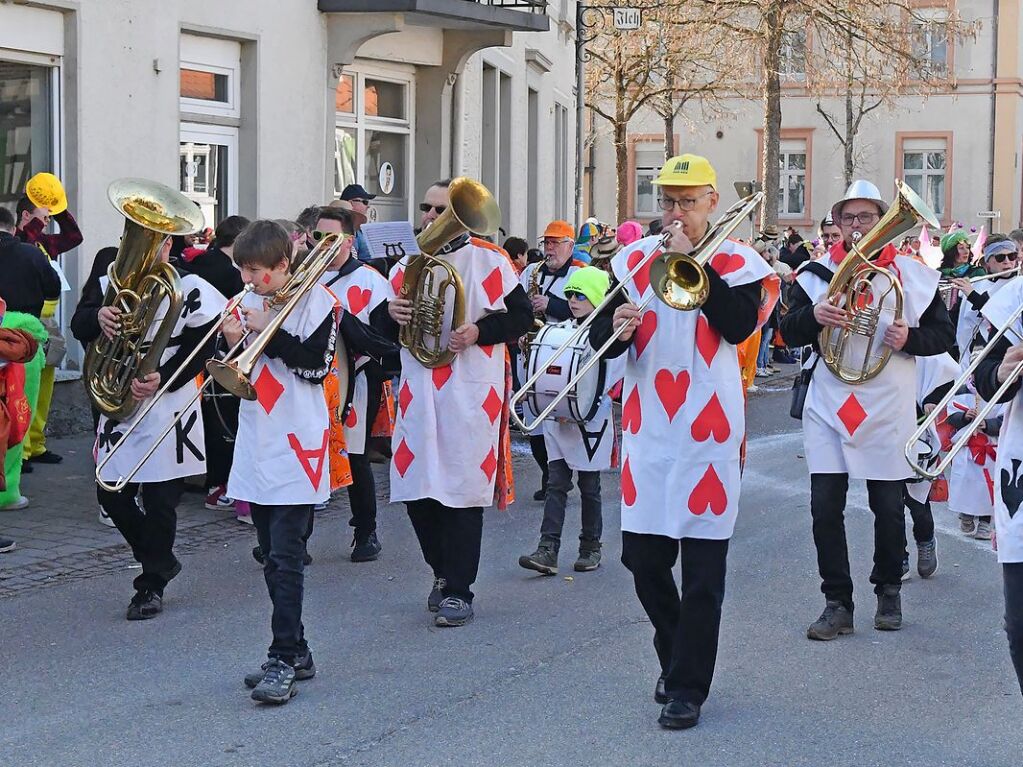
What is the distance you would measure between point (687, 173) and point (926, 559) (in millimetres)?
3441

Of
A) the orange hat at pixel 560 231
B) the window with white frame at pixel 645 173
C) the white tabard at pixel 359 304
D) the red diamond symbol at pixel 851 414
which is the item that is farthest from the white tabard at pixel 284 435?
the window with white frame at pixel 645 173

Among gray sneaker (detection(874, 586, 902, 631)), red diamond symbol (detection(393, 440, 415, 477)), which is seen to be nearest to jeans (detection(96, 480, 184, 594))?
red diamond symbol (detection(393, 440, 415, 477))

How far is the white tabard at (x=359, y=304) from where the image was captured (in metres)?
8.15

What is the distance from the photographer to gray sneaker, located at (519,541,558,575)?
26.8 ft

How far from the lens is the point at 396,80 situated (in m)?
18.4

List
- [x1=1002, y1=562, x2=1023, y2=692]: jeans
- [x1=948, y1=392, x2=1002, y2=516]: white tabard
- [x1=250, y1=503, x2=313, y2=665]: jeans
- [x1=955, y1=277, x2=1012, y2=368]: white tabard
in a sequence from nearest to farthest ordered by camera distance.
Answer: [x1=1002, y1=562, x2=1023, y2=692]: jeans < [x1=250, y1=503, x2=313, y2=665]: jeans < [x1=948, y1=392, x2=1002, y2=516]: white tabard < [x1=955, y1=277, x2=1012, y2=368]: white tabard

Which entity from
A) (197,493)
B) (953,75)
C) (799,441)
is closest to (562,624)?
(197,493)

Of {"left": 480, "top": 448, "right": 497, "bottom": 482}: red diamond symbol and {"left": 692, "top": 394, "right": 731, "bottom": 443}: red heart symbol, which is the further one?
{"left": 480, "top": 448, "right": 497, "bottom": 482}: red diamond symbol

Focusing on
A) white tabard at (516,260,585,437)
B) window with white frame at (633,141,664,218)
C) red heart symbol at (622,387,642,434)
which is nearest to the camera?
red heart symbol at (622,387,642,434)

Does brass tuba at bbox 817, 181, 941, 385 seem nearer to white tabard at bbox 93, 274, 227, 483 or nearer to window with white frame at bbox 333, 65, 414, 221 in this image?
white tabard at bbox 93, 274, 227, 483

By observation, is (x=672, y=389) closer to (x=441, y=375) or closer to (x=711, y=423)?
(x=711, y=423)

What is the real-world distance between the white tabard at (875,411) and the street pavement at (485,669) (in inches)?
28.6

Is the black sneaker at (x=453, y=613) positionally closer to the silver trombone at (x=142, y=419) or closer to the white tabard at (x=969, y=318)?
the silver trombone at (x=142, y=419)

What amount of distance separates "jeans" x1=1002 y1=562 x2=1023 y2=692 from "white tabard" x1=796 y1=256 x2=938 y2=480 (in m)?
2.16
